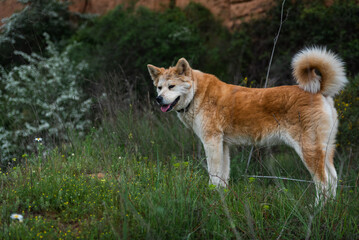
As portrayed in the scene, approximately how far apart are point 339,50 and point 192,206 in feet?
25.9

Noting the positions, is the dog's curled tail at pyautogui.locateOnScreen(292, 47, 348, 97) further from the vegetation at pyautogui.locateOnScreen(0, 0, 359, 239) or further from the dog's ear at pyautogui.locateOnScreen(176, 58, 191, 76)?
the dog's ear at pyautogui.locateOnScreen(176, 58, 191, 76)

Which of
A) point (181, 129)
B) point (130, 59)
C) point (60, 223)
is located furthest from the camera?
point (130, 59)

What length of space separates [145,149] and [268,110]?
6.51 feet

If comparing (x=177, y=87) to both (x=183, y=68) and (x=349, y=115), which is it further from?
(x=349, y=115)

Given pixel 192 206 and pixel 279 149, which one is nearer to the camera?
pixel 192 206

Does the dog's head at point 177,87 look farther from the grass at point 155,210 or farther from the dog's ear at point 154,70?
the grass at point 155,210

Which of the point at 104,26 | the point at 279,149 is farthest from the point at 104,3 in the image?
the point at 279,149

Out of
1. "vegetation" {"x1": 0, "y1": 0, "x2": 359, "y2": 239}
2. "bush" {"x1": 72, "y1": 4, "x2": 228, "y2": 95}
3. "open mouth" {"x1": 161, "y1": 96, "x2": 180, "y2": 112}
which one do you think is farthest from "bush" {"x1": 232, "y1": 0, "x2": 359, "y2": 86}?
"open mouth" {"x1": 161, "y1": 96, "x2": 180, "y2": 112}

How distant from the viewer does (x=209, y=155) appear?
502cm

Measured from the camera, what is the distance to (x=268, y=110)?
4.71 metres

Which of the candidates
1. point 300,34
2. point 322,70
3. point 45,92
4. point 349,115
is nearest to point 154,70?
point 322,70

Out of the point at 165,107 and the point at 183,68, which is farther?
the point at 183,68

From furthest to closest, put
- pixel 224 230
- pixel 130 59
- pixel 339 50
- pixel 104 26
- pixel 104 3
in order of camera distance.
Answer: pixel 104 3
pixel 104 26
pixel 130 59
pixel 339 50
pixel 224 230

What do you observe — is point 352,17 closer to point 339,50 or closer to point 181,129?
point 339,50
